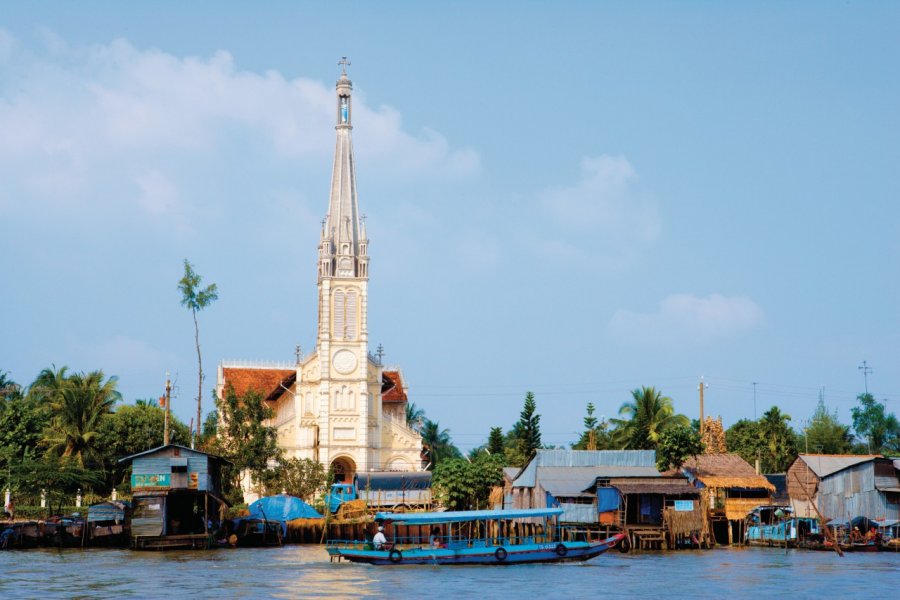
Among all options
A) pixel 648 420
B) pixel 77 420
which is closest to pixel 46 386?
pixel 77 420

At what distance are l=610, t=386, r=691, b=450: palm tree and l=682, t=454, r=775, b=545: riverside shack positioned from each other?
40.8 ft

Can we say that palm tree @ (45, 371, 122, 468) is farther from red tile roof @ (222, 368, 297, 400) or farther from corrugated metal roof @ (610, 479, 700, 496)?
corrugated metal roof @ (610, 479, 700, 496)

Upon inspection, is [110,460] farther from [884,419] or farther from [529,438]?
[884,419]

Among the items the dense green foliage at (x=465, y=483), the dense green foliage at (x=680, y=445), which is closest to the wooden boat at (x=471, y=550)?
the dense green foliage at (x=680, y=445)

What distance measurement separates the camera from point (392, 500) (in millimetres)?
80625

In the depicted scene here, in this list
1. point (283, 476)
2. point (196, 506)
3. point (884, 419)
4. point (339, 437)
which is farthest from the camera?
point (884, 419)

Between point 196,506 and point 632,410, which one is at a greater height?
point 632,410

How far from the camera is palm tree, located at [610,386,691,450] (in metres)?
82.4

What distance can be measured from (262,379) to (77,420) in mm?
22666

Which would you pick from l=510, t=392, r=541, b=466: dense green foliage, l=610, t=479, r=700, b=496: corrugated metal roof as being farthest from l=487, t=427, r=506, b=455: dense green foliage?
l=610, t=479, r=700, b=496: corrugated metal roof

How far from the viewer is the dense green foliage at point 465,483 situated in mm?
72750

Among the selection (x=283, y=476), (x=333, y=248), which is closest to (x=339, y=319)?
(x=333, y=248)

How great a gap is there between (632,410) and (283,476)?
25.9 m

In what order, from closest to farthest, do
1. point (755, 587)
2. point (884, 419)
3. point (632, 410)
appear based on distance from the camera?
point (755, 587) < point (632, 410) < point (884, 419)
